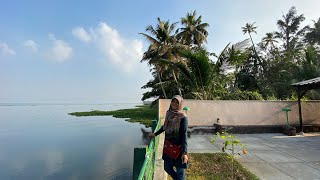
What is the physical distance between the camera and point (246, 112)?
9617 mm

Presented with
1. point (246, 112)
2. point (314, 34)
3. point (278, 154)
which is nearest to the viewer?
point (278, 154)

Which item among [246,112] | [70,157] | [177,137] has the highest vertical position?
[246,112]

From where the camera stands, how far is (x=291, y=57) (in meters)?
23.3

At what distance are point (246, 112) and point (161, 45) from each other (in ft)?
34.6

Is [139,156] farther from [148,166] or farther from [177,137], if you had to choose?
[177,137]

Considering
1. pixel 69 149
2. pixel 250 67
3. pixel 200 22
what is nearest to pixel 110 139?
pixel 69 149

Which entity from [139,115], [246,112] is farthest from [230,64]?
[139,115]

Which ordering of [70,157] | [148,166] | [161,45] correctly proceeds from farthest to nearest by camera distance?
[161,45]
[70,157]
[148,166]

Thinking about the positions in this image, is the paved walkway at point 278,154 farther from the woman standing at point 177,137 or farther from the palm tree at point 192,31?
the palm tree at point 192,31

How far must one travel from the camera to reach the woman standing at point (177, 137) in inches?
113

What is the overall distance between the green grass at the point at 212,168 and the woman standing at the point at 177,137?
1397 mm

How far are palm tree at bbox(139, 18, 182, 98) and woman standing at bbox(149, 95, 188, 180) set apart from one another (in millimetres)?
14693

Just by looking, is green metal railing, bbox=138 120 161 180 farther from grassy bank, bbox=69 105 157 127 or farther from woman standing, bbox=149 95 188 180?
grassy bank, bbox=69 105 157 127

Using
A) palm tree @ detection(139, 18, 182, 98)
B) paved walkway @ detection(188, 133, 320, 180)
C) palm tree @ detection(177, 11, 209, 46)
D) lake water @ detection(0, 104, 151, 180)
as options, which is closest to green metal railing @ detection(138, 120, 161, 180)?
paved walkway @ detection(188, 133, 320, 180)
